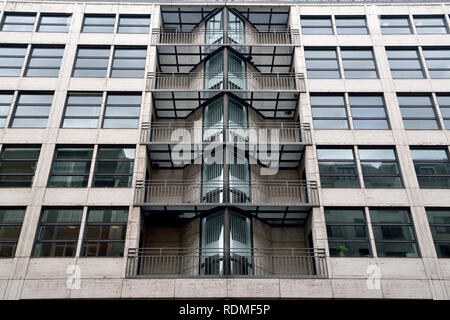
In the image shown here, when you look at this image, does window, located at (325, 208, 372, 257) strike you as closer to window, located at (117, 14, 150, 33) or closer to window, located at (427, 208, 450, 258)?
window, located at (427, 208, 450, 258)

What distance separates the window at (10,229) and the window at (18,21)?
37.8ft

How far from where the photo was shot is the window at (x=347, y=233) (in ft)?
57.3

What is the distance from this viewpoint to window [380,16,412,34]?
2334 centimetres

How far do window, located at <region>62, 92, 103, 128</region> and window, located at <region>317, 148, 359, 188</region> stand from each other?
11.8 meters

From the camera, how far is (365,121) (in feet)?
67.7

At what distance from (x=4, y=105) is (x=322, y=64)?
1745 cm

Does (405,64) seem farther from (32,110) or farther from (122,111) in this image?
(32,110)

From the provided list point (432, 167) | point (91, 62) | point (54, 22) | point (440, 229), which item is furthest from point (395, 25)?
point (54, 22)

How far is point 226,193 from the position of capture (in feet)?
59.6

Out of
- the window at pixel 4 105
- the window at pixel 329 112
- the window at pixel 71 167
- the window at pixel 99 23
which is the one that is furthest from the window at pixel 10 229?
the window at pixel 329 112

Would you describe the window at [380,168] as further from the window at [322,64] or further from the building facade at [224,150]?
the window at [322,64]

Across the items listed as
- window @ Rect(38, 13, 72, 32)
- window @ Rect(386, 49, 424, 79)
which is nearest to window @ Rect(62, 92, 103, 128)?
window @ Rect(38, 13, 72, 32)

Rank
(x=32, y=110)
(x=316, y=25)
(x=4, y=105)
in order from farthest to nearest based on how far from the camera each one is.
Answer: (x=316, y=25) → (x=4, y=105) → (x=32, y=110)
